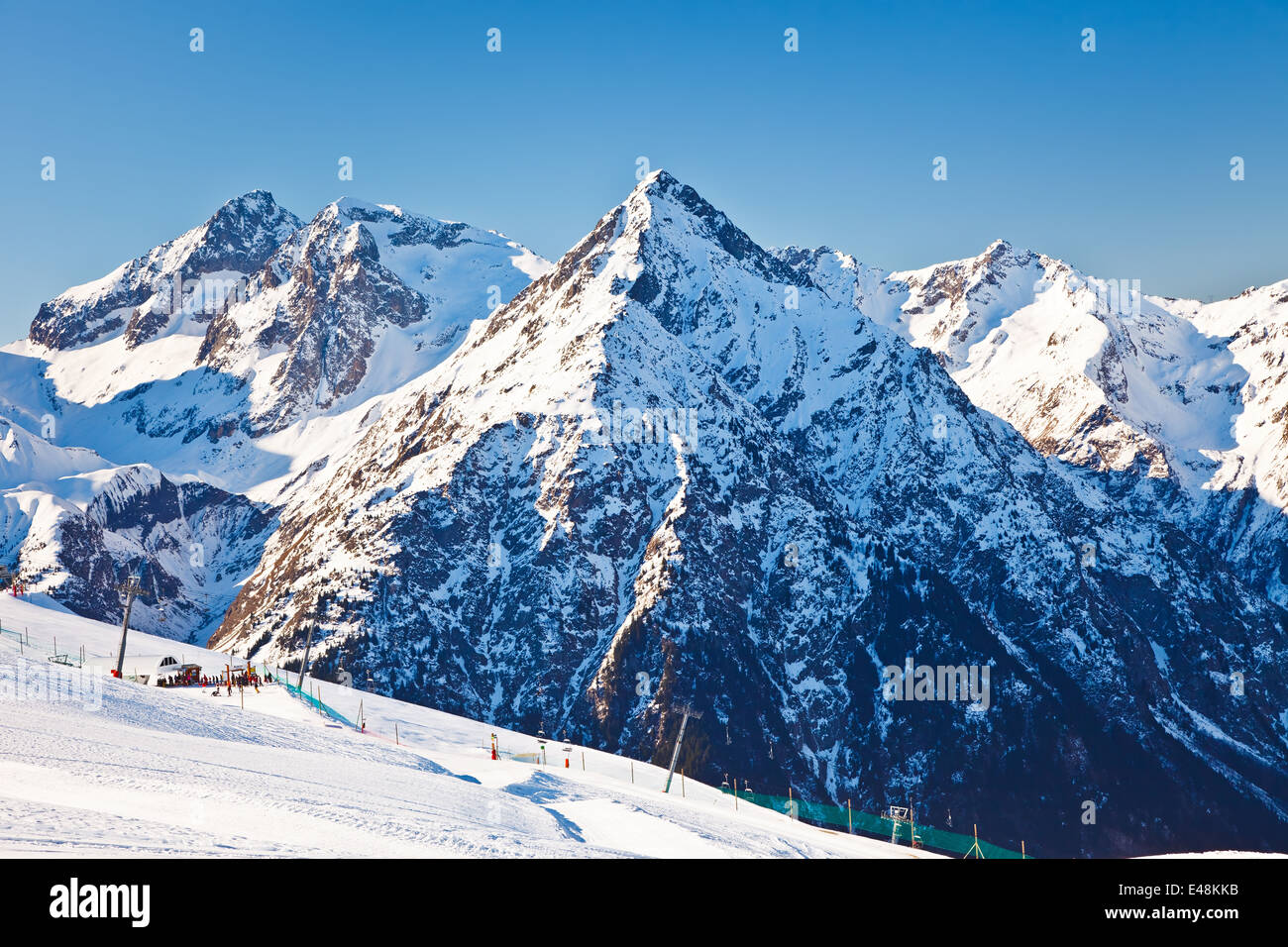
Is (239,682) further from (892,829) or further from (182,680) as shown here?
(892,829)

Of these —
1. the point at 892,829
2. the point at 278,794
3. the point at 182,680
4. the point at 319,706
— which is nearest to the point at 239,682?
the point at 182,680

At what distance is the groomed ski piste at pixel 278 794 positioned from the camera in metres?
25.0

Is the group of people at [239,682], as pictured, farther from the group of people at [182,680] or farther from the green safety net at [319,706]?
the green safety net at [319,706]

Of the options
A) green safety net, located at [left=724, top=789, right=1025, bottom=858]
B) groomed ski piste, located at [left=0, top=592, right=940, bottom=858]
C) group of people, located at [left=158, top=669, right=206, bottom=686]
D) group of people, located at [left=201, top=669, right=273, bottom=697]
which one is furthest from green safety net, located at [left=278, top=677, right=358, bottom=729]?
green safety net, located at [left=724, top=789, right=1025, bottom=858]

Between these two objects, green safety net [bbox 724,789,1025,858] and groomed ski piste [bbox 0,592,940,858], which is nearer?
groomed ski piste [bbox 0,592,940,858]

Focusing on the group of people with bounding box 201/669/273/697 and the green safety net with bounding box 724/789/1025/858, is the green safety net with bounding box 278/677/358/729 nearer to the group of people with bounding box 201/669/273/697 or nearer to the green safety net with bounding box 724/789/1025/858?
the group of people with bounding box 201/669/273/697

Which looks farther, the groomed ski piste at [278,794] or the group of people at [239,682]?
the group of people at [239,682]

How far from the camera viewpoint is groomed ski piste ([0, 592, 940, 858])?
82.2 ft

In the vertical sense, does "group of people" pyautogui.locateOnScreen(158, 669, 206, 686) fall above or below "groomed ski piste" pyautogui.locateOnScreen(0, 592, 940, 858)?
above

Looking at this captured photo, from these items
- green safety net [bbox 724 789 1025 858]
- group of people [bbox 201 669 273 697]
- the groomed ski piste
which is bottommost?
green safety net [bbox 724 789 1025 858]

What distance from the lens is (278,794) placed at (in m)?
33.5

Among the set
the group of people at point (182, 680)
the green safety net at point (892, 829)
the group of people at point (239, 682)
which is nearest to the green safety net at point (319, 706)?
the group of people at point (239, 682)
